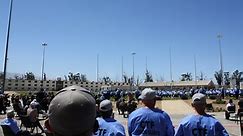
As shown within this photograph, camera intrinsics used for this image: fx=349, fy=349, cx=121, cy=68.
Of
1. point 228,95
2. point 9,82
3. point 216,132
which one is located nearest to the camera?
point 216,132

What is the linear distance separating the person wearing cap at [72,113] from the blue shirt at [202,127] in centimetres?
324

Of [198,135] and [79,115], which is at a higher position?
[79,115]

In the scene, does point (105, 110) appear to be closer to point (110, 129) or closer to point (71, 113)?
point (110, 129)

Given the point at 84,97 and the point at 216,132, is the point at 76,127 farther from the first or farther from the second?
the point at 216,132

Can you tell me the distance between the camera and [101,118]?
16.6ft

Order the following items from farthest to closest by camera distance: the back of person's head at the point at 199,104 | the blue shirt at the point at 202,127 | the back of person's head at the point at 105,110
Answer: the back of person's head at the point at 105,110
the back of person's head at the point at 199,104
the blue shirt at the point at 202,127

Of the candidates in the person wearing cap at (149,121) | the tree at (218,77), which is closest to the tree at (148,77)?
the tree at (218,77)

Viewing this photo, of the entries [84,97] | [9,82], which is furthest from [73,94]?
[9,82]

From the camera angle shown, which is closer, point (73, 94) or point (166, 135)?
point (73, 94)

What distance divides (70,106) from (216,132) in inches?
137

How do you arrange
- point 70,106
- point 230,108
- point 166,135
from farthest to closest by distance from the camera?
point 230,108
point 166,135
point 70,106

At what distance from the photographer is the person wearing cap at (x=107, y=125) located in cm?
484

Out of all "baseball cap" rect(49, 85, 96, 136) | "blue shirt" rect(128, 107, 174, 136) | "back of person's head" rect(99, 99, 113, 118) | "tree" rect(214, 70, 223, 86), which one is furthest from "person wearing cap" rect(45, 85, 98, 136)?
"tree" rect(214, 70, 223, 86)

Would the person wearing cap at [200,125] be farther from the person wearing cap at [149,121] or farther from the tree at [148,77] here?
the tree at [148,77]
